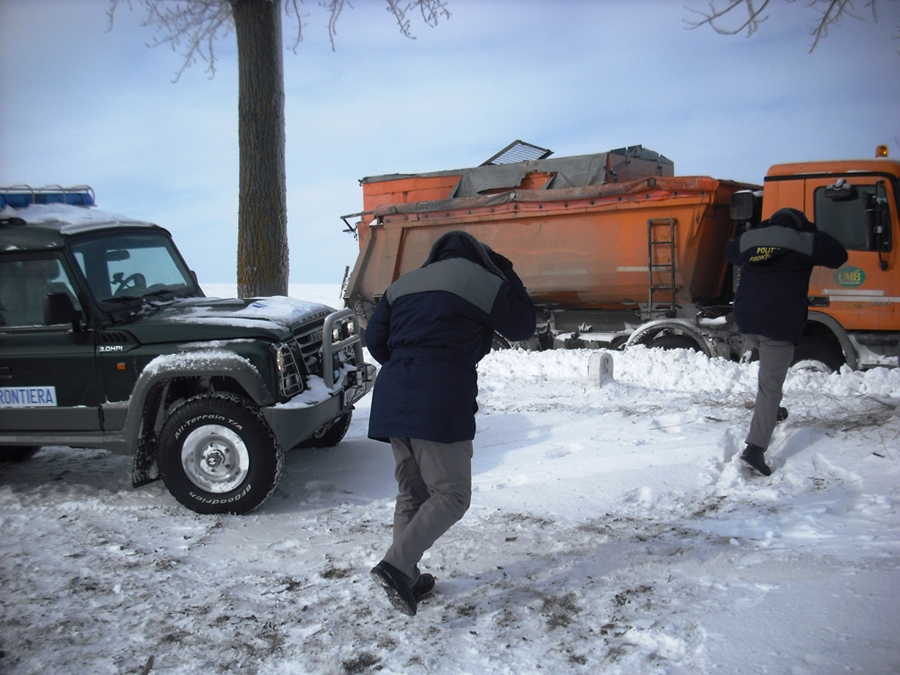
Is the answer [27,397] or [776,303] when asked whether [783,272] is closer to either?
[776,303]

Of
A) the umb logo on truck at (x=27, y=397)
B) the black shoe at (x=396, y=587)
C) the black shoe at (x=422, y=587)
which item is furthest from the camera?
the umb logo on truck at (x=27, y=397)

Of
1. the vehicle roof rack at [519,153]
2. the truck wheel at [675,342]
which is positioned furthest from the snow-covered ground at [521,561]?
the vehicle roof rack at [519,153]

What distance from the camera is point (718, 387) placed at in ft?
24.6

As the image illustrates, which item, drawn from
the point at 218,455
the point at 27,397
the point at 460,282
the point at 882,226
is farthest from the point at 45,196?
the point at 882,226

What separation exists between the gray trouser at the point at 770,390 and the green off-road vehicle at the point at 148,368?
9.40 feet

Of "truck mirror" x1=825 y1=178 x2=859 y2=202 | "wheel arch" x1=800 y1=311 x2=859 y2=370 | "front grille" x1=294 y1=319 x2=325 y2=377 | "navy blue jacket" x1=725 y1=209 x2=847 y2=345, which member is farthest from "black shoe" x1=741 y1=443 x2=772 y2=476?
"truck mirror" x1=825 y1=178 x2=859 y2=202

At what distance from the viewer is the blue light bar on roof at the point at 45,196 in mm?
5258

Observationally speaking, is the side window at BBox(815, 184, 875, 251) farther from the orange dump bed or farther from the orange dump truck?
the orange dump bed

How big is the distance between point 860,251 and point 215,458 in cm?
687

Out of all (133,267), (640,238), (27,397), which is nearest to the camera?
(27,397)

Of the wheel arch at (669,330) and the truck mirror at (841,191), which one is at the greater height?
the truck mirror at (841,191)

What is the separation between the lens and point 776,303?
15.4 feet

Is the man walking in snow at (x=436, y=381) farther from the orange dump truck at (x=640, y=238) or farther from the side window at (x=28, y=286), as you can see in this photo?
the orange dump truck at (x=640, y=238)

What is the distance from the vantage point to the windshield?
15.9ft
